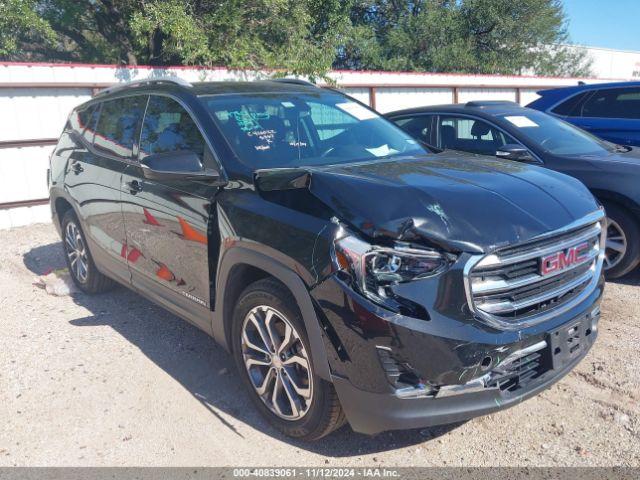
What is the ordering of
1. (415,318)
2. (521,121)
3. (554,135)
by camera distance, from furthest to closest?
(521,121)
(554,135)
(415,318)

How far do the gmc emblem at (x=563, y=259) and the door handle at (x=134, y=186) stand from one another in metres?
2.69

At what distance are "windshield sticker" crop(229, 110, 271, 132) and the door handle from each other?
882 millimetres

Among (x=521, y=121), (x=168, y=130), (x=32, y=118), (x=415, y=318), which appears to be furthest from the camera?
(x=32, y=118)

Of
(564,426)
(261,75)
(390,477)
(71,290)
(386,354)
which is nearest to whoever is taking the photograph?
(386,354)

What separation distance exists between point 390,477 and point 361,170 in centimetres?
160

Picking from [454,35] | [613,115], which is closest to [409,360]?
[613,115]

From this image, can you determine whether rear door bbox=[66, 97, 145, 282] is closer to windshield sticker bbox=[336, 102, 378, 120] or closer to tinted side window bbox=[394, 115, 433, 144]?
windshield sticker bbox=[336, 102, 378, 120]

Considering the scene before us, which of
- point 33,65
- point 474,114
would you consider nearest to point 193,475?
point 474,114

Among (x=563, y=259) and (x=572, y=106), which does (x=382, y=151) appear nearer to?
(x=563, y=259)

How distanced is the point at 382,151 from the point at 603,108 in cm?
491

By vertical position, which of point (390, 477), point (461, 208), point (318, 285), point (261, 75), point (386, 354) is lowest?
point (390, 477)

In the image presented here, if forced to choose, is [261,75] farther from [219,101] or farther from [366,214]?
[366,214]

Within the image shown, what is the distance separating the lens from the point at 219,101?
382cm

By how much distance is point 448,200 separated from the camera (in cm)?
279
